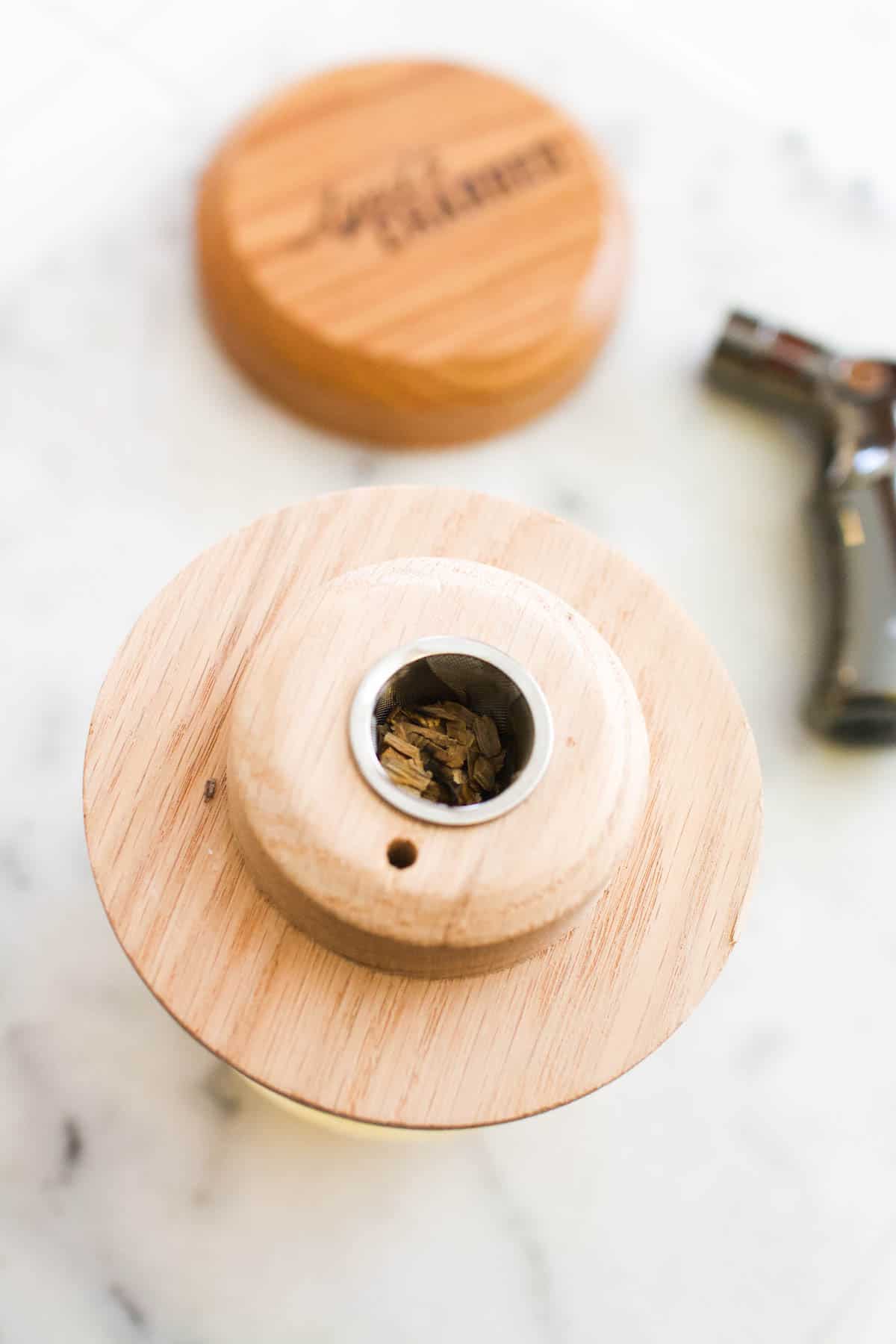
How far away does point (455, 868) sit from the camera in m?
0.40

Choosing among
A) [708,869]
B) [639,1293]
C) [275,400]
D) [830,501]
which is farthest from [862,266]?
[639,1293]

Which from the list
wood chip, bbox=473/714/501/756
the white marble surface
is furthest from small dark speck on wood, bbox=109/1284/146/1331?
wood chip, bbox=473/714/501/756

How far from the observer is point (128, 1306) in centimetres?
60

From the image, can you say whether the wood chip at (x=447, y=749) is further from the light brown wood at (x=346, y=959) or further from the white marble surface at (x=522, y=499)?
the white marble surface at (x=522, y=499)

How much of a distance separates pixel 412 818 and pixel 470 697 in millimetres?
69

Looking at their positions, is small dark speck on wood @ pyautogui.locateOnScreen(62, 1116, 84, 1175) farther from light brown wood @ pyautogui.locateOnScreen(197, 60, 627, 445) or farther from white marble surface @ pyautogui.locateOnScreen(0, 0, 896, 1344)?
light brown wood @ pyautogui.locateOnScreen(197, 60, 627, 445)

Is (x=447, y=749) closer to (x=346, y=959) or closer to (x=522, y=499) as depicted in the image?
(x=346, y=959)

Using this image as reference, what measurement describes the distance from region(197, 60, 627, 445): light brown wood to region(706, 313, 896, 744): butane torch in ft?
0.33

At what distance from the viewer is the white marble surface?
0.62 meters

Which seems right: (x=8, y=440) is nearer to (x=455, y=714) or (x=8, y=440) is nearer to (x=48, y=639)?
(x=48, y=639)

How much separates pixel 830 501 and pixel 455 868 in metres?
0.44

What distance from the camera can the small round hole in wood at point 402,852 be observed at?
40cm

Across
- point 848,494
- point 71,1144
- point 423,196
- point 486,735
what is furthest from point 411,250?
point 71,1144

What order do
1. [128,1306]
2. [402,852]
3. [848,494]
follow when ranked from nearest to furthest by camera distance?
[402,852], [128,1306], [848,494]
